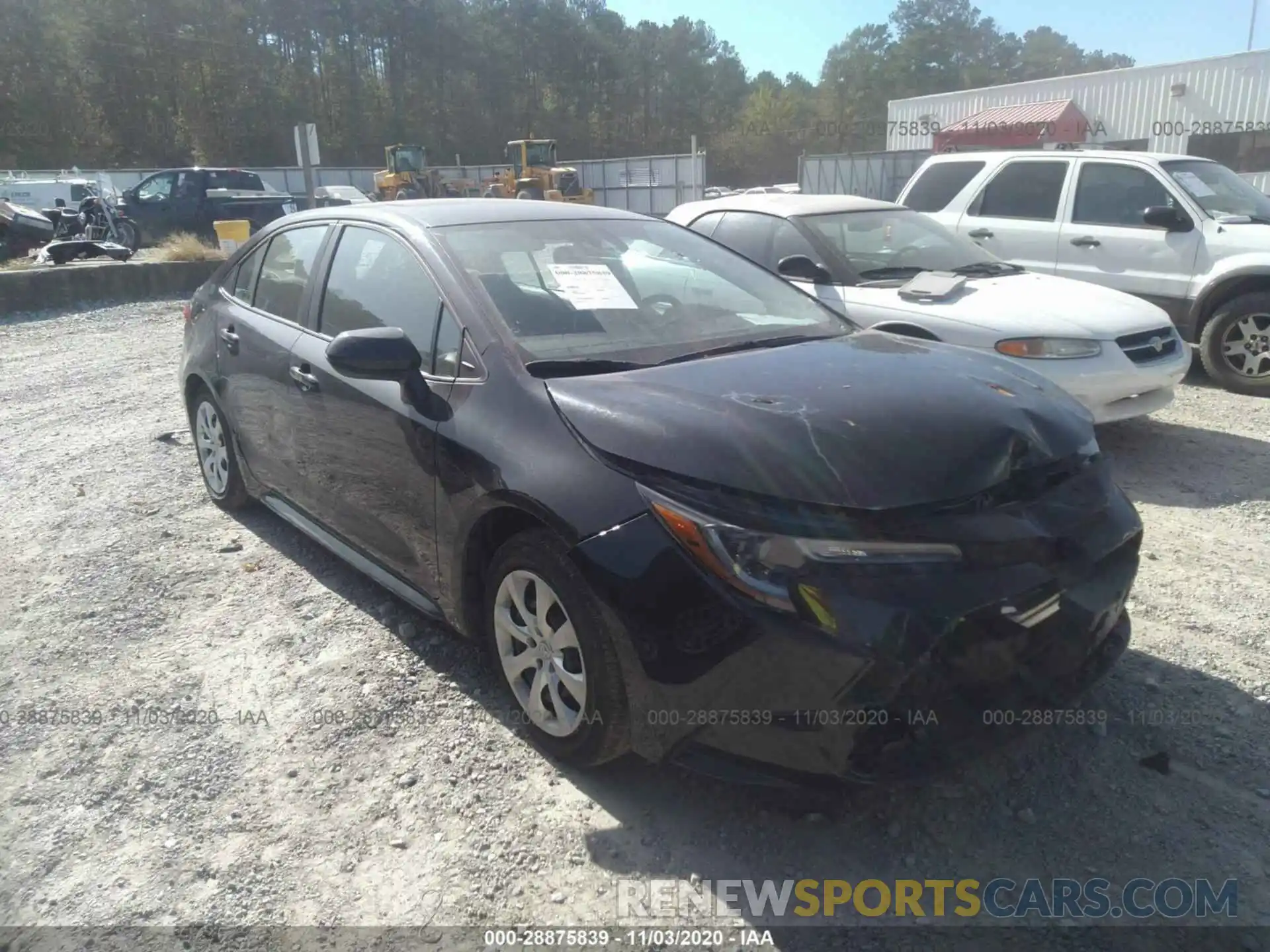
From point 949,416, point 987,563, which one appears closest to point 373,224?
point 949,416

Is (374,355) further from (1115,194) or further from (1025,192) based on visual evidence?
(1115,194)

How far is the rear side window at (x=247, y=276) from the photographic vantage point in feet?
14.7

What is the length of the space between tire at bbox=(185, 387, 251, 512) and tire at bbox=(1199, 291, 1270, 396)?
7.14 meters

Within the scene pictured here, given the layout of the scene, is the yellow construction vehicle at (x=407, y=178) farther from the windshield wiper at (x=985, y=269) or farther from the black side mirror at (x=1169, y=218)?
the windshield wiper at (x=985, y=269)

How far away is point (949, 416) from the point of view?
2.58m

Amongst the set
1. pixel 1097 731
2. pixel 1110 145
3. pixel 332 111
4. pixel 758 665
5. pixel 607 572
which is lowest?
pixel 1097 731

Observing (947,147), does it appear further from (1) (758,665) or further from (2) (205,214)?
(1) (758,665)

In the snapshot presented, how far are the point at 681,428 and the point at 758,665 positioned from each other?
677 mm

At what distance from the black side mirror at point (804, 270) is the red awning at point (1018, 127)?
20706 mm

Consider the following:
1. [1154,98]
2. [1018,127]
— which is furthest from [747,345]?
[1018,127]

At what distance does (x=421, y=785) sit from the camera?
9.05ft

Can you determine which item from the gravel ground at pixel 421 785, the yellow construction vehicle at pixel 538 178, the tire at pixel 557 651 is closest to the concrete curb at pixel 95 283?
the gravel ground at pixel 421 785

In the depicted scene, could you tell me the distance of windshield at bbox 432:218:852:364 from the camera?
307cm

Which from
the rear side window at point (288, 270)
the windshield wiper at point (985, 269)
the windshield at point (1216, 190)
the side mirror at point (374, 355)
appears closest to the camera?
the side mirror at point (374, 355)
